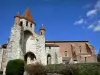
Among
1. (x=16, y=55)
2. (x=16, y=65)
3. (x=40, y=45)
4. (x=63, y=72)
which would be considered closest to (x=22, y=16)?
(x=40, y=45)

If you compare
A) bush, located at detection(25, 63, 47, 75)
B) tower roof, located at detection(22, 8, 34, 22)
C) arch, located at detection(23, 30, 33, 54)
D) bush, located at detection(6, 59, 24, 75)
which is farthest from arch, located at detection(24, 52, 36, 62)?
bush, located at detection(25, 63, 47, 75)

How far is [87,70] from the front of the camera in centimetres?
2806

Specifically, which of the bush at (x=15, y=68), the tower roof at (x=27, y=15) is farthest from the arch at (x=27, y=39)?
the bush at (x=15, y=68)

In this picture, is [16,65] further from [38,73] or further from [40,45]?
[40,45]

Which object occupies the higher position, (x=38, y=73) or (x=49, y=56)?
(x=49, y=56)

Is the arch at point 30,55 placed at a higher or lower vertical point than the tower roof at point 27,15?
lower

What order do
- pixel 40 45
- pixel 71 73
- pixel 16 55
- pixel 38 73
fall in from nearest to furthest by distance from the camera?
pixel 71 73
pixel 38 73
pixel 16 55
pixel 40 45

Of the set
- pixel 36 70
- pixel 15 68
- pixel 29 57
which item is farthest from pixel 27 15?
pixel 36 70

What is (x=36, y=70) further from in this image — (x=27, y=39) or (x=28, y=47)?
(x=27, y=39)

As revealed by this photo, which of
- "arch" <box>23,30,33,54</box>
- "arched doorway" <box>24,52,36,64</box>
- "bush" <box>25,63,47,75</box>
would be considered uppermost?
"arch" <box>23,30,33,54</box>

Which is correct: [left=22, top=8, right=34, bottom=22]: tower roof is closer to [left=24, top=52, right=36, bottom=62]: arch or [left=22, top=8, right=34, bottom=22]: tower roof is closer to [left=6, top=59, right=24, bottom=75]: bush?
[left=24, top=52, right=36, bottom=62]: arch

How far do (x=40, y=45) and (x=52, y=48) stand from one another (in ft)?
13.9

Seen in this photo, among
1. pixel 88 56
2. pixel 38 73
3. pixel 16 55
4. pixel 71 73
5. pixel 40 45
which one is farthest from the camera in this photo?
pixel 88 56

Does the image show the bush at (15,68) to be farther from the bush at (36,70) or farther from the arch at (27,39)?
the arch at (27,39)
